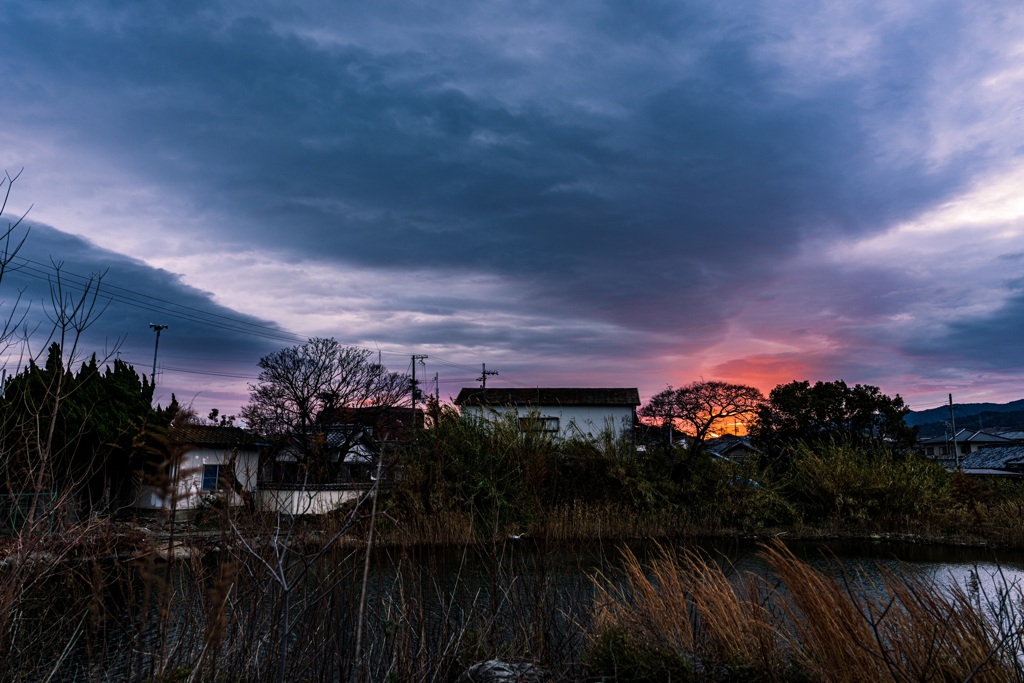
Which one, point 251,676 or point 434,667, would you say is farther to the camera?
point 434,667

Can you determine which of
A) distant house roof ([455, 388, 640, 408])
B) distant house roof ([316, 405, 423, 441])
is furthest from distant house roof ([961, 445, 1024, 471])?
distant house roof ([316, 405, 423, 441])

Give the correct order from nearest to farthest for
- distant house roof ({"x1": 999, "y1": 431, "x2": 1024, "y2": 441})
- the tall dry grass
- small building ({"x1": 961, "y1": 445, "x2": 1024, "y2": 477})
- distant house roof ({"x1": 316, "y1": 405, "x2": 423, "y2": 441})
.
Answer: the tall dry grass → distant house roof ({"x1": 316, "y1": 405, "x2": 423, "y2": 441}) → small building ({"x1": 961, "y1": 445, "x2": 1024, "y2": 477}) → distant house roof ({"x1": 999, "y1": 431, "x2": 1024, "y2": 441})

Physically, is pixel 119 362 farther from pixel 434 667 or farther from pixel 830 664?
pixel 830 664

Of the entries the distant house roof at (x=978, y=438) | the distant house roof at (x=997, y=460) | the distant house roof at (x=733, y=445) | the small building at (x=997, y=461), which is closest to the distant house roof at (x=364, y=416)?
the distant house roof at (x=733, y=445)

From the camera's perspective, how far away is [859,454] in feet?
63.7

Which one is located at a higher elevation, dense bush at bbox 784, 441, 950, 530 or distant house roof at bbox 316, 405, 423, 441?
distant house roof at bbox 316, 405, 423, 441

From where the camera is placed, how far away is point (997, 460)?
129 feet

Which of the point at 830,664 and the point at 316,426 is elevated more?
the point at 316,426

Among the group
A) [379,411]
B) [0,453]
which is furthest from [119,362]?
[0,453]

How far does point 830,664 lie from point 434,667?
2.28m

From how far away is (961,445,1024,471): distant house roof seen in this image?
36250 mm

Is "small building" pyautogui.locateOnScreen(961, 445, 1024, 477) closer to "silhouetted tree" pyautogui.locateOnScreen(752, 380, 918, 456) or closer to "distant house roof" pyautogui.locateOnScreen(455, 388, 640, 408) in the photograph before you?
"silhouetted tree" pyautogui.locateOnScreen(752, 380, 918, 456)

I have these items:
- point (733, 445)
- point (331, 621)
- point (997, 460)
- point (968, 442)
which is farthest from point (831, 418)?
point (968, 442)

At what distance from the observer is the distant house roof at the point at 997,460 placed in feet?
119
